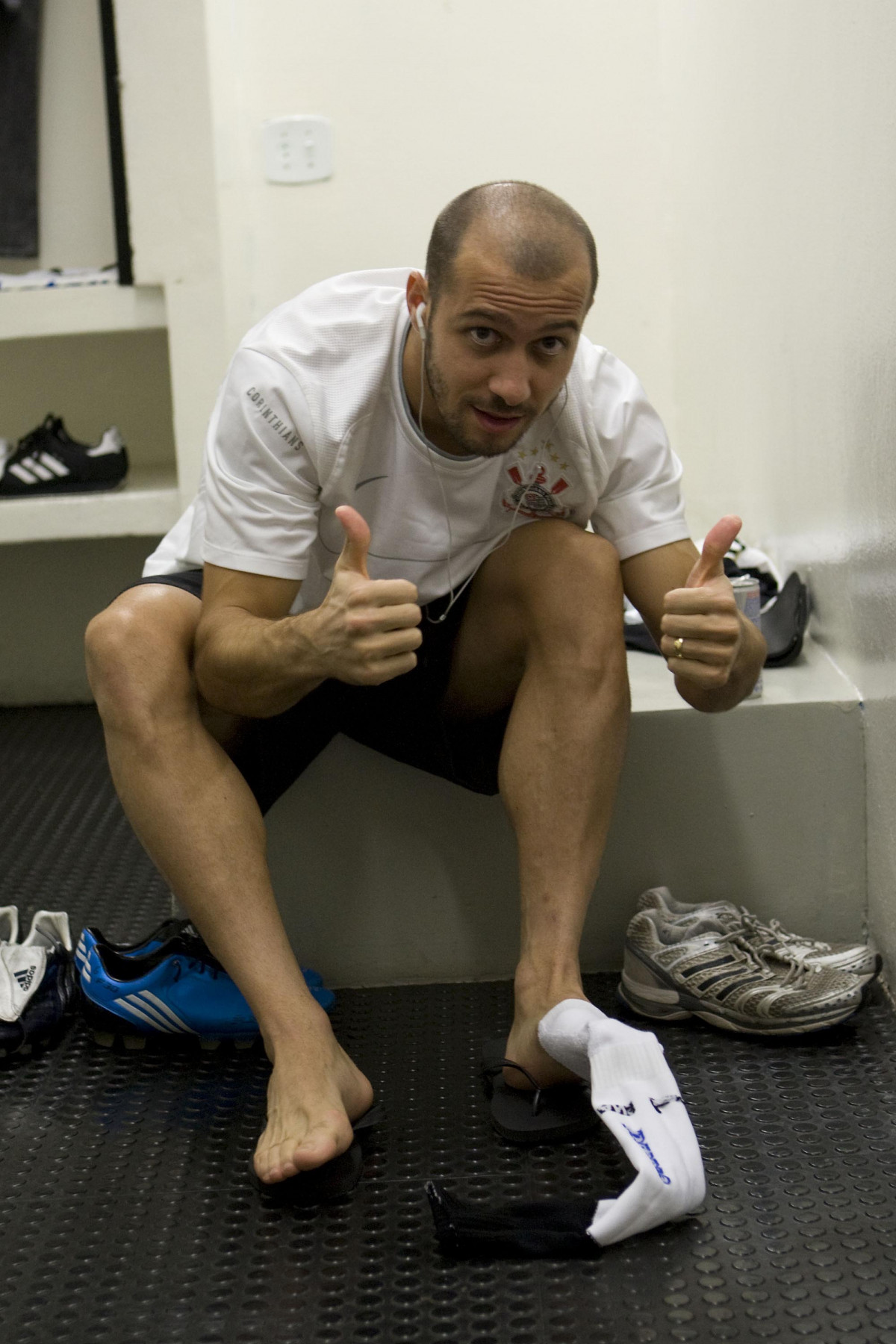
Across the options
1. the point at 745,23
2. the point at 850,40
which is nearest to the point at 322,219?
the point at 745,23

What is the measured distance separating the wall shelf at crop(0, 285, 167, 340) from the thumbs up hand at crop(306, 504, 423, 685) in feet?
4.96

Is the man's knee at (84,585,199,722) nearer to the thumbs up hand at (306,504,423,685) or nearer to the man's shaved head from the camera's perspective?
the thumbs up hand at (306,504,423,685)

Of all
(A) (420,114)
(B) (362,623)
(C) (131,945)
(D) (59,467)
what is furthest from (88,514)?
(B) (362,623)

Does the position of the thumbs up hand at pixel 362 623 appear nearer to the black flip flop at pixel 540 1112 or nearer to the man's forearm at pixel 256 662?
the man's forearm at pixel 256 662

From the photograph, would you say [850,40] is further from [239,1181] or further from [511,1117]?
[239,1181]

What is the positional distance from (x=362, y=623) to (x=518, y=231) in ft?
1.22

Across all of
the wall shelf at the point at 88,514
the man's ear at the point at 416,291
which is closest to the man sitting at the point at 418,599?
the man's ear at the point at 416,291

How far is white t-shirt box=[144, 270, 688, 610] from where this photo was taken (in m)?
1.11

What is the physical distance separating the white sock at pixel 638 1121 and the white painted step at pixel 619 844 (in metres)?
0.37

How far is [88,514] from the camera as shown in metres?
2.33

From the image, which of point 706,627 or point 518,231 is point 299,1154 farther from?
point 518,231

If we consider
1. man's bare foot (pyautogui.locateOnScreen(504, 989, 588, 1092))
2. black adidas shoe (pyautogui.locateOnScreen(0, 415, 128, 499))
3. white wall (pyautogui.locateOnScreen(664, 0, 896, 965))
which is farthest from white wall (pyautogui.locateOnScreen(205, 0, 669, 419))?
man's bare foot (pyautogui.locateOnScreen(504, 989, 588, 1092))

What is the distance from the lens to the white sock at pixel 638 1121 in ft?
2.92

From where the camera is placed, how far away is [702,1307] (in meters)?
0.84
